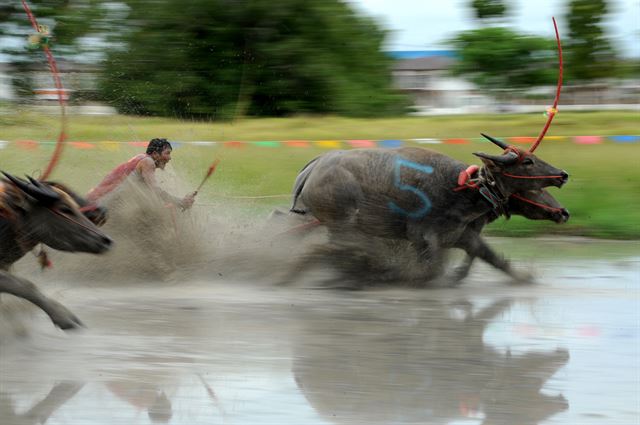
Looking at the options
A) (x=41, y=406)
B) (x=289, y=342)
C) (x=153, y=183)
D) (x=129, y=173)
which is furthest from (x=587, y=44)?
(x=41, y=406)

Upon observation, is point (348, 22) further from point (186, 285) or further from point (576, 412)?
point (576, 412)

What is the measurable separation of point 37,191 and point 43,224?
330mm

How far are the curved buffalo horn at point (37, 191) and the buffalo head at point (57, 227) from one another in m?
0.02

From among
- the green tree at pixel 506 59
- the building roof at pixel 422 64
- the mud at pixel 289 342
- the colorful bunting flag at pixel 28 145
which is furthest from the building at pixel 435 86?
the mud at pixel 289 342

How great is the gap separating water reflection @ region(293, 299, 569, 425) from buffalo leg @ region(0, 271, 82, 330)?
5.75 feet

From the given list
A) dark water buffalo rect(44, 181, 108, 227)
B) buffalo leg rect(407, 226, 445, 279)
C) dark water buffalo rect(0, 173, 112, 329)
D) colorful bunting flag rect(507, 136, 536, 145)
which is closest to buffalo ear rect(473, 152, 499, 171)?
buffalo leg rect(407, 226, 445, 279)

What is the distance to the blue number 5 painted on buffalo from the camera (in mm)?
10008

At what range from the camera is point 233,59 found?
25.0 metres

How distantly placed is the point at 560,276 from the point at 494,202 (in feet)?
4.24

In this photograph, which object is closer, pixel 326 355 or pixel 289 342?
pixel 326 355

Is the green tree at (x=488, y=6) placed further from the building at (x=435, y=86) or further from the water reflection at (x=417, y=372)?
the water reflection at (x=417, y=372)

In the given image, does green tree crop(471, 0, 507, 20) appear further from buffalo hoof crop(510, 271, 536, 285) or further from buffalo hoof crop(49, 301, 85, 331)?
buffalo hoof crop(49, 301, 85, 331)

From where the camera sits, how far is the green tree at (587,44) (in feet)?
91.9

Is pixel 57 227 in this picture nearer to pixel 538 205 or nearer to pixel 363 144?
pixel 538 205
